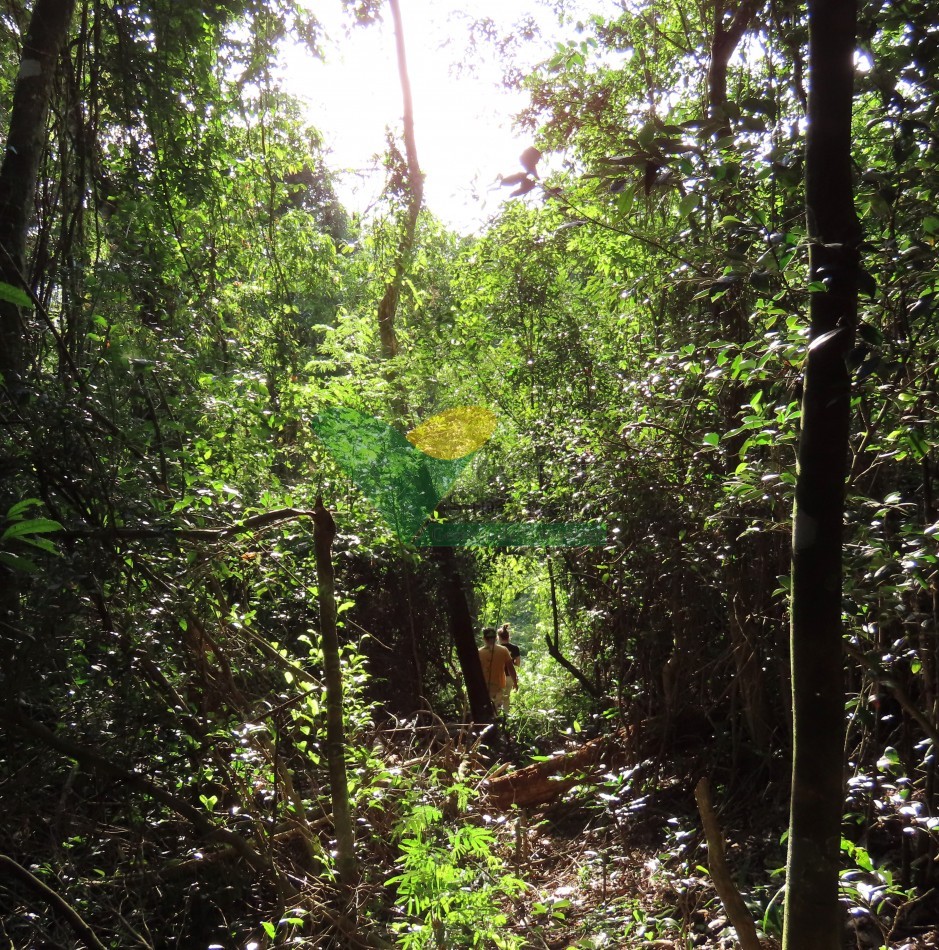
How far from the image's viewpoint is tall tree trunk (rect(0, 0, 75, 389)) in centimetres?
361

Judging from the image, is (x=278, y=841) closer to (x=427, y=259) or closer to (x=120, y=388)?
(x=120, y=388)

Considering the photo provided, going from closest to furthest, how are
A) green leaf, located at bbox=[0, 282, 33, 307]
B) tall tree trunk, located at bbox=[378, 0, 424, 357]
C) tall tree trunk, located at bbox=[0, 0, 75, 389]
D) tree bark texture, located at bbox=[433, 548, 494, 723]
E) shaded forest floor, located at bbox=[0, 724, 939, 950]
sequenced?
green leaf, located at bbox=[0, 282, 33, 307] → shaded forest floor, located at bbox=[0, 724, 939, 950] → tall tree trunk, located at bbox=[0, 0, 75, 389] → tree bark texture, located at bbox=[433, 548, 494, 723] → tall tree trunk, located at bbox=[378, 0, 424, 357]

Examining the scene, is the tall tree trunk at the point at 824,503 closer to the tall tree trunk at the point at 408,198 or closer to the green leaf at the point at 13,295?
the green leaf at the point at 13,295

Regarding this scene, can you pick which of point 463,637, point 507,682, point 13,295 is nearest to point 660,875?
point 13,295

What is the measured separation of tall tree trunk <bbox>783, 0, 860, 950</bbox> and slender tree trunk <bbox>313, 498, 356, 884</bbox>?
242cm

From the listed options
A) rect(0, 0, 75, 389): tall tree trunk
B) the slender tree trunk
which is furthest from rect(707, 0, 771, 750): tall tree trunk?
rect(0, 0, 75, 389): tall tree trunk

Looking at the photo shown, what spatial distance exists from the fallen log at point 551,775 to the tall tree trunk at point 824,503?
178 inches

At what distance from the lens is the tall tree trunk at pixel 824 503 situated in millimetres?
1689

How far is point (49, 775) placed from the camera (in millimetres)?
3203

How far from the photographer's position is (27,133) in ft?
12.4

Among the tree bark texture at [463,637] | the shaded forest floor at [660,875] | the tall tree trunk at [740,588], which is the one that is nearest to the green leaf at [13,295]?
the shaded forest floor at [660,875]

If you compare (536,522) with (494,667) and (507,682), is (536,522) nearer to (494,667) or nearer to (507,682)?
(494,667)

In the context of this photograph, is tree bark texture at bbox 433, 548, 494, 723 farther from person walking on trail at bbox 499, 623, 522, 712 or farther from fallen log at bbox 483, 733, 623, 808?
fallen log at bbox 483, 733, 623, 808

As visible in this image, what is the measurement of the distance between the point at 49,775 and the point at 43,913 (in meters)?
0.50
